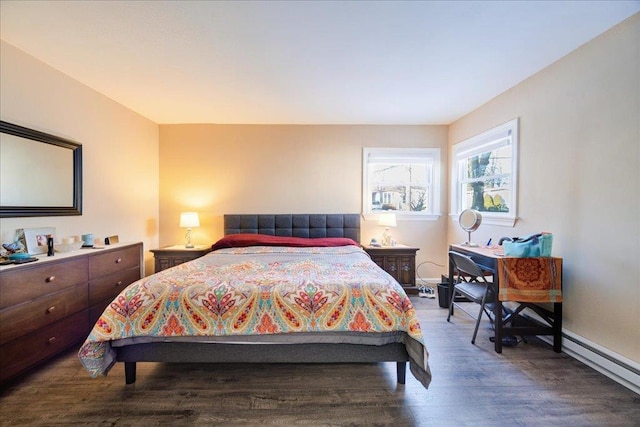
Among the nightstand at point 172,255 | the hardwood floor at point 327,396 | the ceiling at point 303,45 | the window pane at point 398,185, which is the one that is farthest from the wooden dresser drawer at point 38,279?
the window pane at point 398,185

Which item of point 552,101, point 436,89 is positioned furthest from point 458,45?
point 552,101

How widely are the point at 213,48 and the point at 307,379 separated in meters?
2.77

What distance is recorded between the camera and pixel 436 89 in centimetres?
300

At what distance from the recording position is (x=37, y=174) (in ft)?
7.82

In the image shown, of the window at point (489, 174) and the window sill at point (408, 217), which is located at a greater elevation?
the window at point (489, 174)

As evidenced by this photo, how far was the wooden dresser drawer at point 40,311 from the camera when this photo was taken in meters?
1.76

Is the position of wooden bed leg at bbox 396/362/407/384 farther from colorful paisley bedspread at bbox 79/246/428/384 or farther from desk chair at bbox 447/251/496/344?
desk chair at bbox 447/251/496/344

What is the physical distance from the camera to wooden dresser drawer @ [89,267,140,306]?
8.02 feet

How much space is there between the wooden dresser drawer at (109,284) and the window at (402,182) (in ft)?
10.5

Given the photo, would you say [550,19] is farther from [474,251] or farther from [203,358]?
[203,358]

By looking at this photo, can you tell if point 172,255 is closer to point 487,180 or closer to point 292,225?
point 292,225

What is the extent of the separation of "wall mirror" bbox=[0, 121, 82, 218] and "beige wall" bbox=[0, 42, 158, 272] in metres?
0.09

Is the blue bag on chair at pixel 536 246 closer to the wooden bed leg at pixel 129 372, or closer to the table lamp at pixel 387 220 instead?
the table lamp at pixel 387 220

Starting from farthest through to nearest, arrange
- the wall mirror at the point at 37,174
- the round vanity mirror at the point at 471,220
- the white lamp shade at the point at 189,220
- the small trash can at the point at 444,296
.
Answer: the white lamp shade at the point at 189,220 → the small trash can at the point at 444,296 → the round vanity mirror at the point at 471,220 → the wall mirror at the point at 37,174
